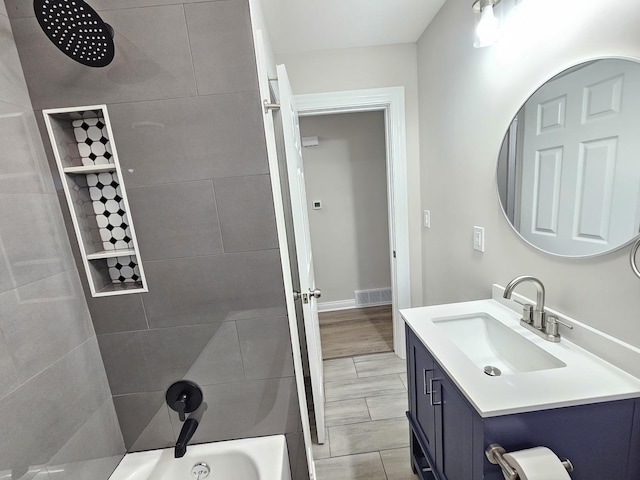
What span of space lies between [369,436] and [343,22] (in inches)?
98.9

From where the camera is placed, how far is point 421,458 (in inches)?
57.6

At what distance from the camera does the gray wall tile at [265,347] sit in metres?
1.14

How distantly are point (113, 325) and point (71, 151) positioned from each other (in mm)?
687

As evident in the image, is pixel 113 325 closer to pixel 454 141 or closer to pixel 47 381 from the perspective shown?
pixel 47 381

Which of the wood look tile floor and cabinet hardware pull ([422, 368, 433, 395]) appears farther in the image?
the wood look tile floor

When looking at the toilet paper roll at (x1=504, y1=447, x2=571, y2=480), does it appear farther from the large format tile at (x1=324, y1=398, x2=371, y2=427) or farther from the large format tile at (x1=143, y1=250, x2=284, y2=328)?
the large format tile at (x1=324, y1=398, x2=371, y2=427)

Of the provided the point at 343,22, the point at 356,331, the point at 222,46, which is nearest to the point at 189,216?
the point at 222,46

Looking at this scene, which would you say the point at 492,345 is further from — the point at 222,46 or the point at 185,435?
the point at 222,46

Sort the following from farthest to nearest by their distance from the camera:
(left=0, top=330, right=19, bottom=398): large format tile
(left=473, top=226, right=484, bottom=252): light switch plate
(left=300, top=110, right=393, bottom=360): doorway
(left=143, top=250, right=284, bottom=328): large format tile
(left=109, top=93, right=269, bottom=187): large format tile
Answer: (left=300, top=110, right=393, bottom=360): doorway
(left=473, top=226, right=484, bottom=252): light switch plate
(left=143, top=250, right=284, bottom=328): large format tile
(left=109, top=93, right=269, bottom=187): large format tile
(left=0, top=330, right=19, bottom=398): large format tile

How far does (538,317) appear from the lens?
3.44ft

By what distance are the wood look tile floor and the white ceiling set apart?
2460mm

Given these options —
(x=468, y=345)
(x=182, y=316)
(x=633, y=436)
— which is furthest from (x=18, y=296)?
(x=633, y=436)

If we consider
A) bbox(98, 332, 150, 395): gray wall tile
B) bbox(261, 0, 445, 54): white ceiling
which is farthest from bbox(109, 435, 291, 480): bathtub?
bbox(261, 0, 445, 54): white ceiling

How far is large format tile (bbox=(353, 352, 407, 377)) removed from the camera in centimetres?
223
